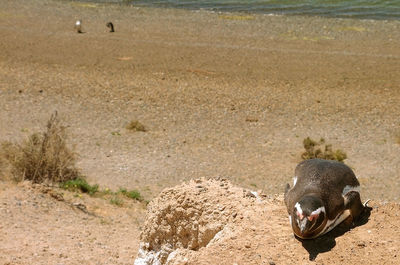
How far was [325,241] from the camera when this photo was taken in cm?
553

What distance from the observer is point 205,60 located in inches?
940

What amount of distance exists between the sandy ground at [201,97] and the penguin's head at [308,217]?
478cm

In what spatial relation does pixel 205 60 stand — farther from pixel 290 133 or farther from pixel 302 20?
pixel 302 20

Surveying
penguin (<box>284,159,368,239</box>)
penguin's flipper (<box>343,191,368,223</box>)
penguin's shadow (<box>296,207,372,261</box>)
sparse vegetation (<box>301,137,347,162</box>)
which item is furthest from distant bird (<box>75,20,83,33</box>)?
penguin's shadow (<box>296,207,372,261</box>)

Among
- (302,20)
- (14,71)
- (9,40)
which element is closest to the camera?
(14,71)

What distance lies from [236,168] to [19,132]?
5.31 m

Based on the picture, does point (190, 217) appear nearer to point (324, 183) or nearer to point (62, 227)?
point (324, 183)

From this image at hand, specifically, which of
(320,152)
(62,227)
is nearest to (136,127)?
(320,152)

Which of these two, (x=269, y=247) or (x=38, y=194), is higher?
(x=269, y=247)

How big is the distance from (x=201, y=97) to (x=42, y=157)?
25.0 feet

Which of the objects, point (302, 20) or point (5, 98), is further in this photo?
point (302, 20)

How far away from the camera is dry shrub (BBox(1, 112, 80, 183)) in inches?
481

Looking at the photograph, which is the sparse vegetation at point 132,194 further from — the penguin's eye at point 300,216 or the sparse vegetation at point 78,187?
the penguin's eye at point 300,216

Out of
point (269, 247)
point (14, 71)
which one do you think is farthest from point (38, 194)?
point (14, 71)
